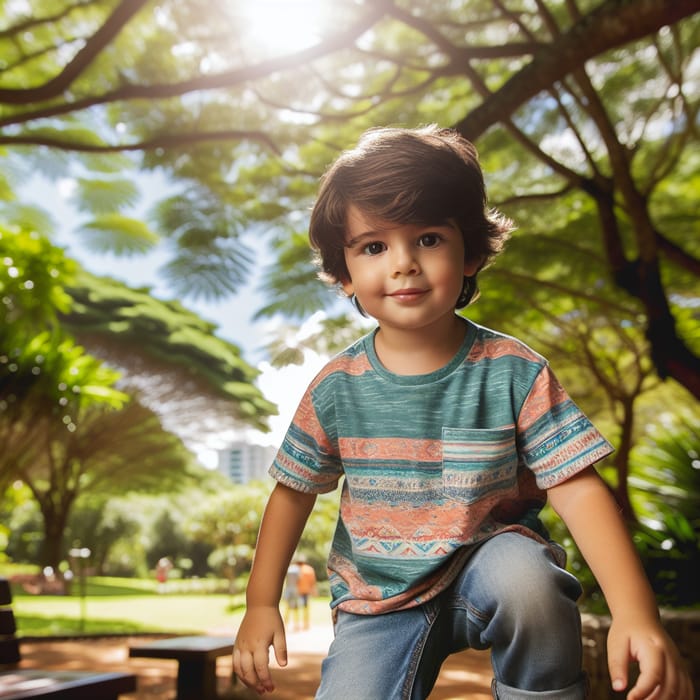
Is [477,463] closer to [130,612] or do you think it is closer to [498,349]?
[498,349]

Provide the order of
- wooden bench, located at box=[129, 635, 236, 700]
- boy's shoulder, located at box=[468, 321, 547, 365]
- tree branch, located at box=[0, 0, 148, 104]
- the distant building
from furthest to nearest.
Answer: the distant building, tree branch, located at box=[0, 0, 148, 104], wooden bench, located at box=[129, 635, 236, 700], boy's shoulder, located at box=[468, 321, 547, 365]

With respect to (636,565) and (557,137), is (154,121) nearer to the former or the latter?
(557,137)

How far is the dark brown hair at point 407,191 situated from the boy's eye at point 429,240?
0.07 ft

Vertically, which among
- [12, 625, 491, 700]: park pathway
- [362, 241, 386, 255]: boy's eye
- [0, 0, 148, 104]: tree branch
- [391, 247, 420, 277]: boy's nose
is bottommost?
[12, 625, 491, 700]: park pathway

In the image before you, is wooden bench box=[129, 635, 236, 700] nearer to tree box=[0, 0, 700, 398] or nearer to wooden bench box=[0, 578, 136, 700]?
wooden bench box=[0, 578, 136, 700]

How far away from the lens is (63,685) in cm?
180

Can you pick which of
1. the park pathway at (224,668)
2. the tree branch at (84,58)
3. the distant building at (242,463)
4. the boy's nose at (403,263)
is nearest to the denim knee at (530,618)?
the boy's nose at (403,263)

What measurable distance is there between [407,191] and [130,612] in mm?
13183

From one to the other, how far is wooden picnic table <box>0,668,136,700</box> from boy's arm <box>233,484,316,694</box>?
Result: 1.92ft

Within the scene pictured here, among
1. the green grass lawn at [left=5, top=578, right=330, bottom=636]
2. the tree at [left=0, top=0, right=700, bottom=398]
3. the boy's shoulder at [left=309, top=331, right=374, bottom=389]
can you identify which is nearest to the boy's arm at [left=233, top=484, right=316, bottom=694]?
the boy's shoulder at [left=309, top=331, right=374, bottom=389]

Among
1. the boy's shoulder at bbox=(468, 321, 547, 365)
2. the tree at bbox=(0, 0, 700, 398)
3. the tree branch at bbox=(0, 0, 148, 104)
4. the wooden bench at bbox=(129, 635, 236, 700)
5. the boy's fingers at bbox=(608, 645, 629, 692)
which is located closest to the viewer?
the boy's fingers at bbox=(608, 645, 629, 692)

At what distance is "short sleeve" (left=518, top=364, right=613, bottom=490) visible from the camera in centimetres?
119

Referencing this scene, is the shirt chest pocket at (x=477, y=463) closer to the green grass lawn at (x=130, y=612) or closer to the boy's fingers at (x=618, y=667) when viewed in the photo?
the boy's fingers at (x=618, y=667)

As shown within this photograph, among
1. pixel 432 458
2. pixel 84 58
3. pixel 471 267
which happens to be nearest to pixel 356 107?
pixel 84 58
